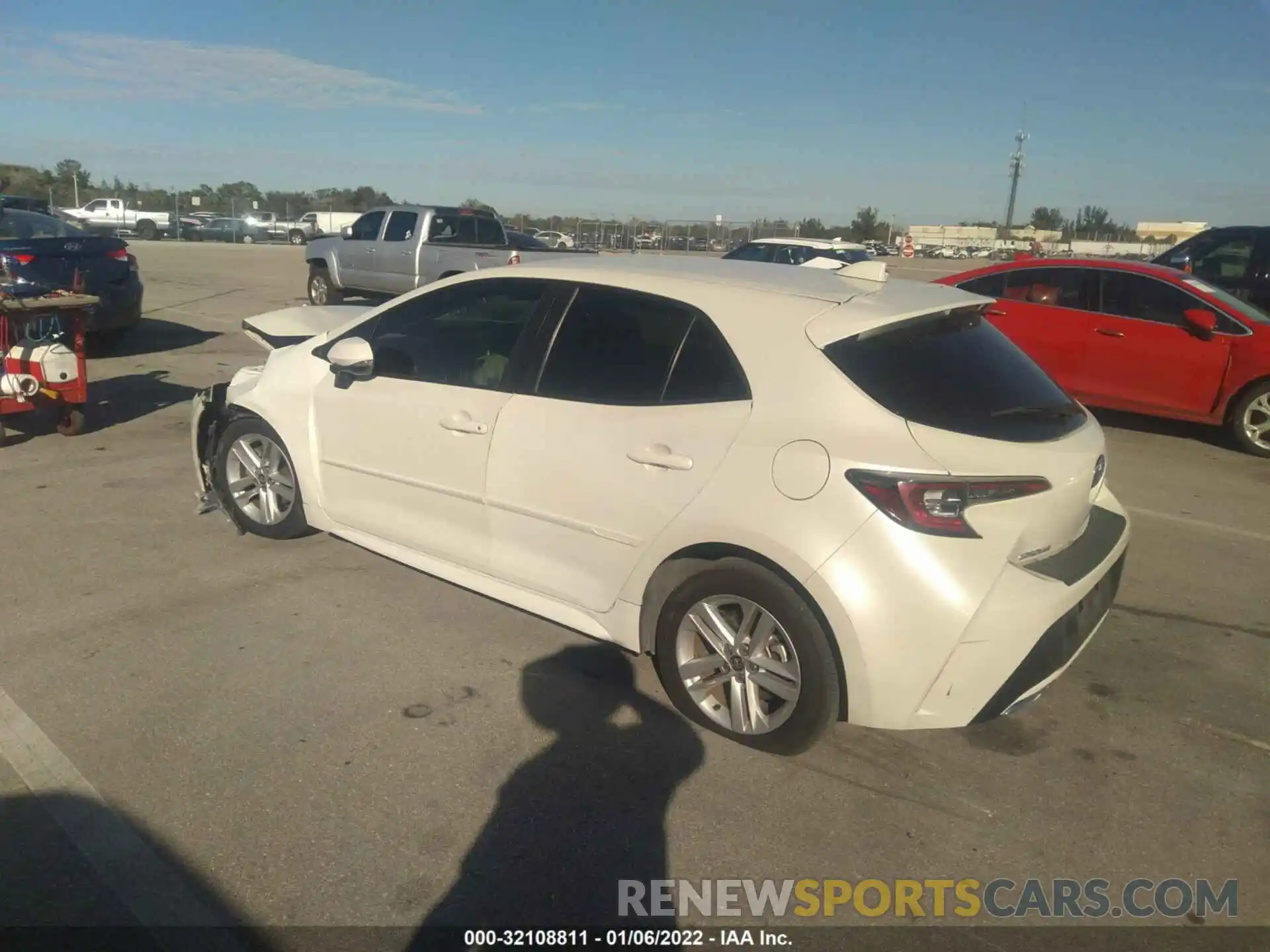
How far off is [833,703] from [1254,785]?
1560 mm

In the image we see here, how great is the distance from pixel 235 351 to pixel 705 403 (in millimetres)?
9756

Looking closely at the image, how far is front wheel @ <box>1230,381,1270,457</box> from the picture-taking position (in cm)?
830

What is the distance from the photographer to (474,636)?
434cm

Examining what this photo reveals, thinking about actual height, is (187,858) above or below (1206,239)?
below

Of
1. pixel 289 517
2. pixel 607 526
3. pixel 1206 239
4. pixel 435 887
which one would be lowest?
pixel 435 887

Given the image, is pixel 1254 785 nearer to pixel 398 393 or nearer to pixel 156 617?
pixel 398 393

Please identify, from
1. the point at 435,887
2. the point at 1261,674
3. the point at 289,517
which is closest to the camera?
the point at 435,887

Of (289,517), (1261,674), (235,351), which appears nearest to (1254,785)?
(1261,674)

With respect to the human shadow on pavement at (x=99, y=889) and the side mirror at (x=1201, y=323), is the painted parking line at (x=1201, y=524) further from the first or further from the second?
the human shadow on pavement at (x=99, y=889)

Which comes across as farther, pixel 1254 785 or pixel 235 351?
pixel 235 351

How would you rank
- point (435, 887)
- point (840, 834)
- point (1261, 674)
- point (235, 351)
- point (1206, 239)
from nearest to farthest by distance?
point (435, 887), point (840, 834), point (1261, 674), point (235, 351), point (1206, 239)

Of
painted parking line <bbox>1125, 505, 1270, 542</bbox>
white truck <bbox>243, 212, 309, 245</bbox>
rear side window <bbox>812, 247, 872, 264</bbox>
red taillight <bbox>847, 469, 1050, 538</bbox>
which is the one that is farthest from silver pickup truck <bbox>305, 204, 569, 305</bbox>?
white truck <bbox>243, 212, 309, 245</bbox>

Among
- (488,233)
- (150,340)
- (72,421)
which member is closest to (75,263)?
(150,340)

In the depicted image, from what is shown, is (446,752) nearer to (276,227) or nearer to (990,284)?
(990,284)
